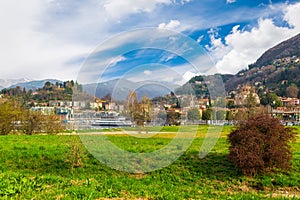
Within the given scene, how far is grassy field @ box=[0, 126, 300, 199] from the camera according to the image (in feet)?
29.7

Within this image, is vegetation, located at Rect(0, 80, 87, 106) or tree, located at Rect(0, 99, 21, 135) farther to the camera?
vegetation, located at Rect(0, 80, 87, 106)

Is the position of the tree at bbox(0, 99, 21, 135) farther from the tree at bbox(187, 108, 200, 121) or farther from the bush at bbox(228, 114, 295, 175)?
the bush at bbox(228, 114, 295, 175)

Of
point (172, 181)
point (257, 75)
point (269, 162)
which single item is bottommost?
point (172, 181)

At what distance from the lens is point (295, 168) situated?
43.8 ft

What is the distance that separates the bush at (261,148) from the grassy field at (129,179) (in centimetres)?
44

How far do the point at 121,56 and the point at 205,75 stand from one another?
3.32 m

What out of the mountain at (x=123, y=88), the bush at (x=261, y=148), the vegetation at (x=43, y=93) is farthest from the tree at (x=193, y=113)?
the vegetation at (x=43, y=93)

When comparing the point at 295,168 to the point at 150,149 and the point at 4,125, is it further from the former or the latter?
the point at 4,125

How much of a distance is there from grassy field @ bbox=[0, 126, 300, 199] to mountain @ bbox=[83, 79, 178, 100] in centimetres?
313

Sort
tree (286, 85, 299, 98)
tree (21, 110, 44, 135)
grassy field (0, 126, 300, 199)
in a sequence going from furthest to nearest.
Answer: tree (286, 85, 299, 98), tree (21, 110, 44, 135), grassy field (0, 126, 300, 199)

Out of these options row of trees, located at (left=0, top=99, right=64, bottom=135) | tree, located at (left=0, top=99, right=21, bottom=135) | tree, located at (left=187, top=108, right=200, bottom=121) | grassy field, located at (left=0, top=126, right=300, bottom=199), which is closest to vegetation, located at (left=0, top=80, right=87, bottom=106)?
row of trees, located at (left=0, top=99, right=64, bottom=135)

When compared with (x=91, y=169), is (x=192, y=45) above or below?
above

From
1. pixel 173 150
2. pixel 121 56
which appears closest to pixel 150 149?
pixel 173 150

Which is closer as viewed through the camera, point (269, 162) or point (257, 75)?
point (269, 162)
